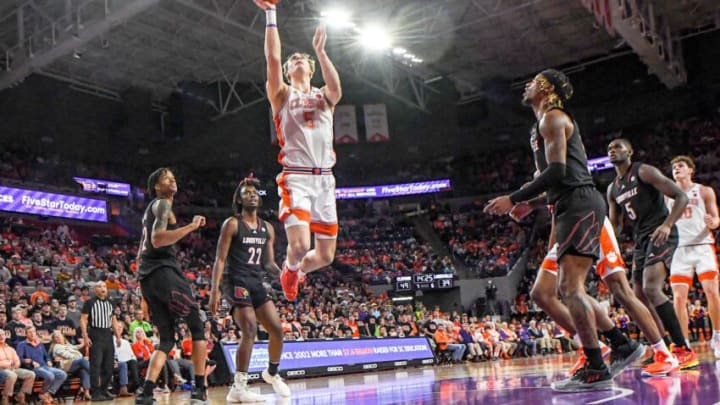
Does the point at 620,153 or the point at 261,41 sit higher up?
the point at 261,41

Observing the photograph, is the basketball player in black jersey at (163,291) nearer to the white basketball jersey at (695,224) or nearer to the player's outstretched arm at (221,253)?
the player's outstretched arm at (221,253)

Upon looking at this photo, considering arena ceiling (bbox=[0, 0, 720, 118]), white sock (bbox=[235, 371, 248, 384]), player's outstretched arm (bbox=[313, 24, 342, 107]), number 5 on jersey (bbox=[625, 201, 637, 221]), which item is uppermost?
arena ceiling (bbox=[0, 0, 720, 118])

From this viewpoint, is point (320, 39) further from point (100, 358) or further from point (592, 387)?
point (100, 358)

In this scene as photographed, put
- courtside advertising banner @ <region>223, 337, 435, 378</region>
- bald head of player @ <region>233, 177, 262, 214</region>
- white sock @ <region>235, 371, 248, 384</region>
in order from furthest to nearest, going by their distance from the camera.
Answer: courtside advertising banner @ <region>223, 337, 435, 378</region> → bald head of player @ <region>233, 177, 262, 214</region> → white sock @ <region>235, 371, 248, 384</region>

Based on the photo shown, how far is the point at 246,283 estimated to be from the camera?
22.3ft

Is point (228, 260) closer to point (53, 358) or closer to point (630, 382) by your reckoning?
point (630, 382)

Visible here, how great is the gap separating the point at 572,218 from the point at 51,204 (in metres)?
24.6

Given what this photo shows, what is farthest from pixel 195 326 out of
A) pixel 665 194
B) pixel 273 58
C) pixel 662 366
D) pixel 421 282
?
pixel 421 282

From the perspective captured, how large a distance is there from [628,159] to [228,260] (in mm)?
3989

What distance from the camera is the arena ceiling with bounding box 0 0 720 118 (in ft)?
71.8

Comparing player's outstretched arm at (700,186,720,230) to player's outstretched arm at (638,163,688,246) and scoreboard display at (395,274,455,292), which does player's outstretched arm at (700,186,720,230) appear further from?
scoreboard display at (395,274,455,292)

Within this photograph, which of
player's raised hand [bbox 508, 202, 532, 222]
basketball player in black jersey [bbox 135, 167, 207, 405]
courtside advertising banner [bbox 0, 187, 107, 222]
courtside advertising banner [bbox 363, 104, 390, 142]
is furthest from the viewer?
courtside advertising banner [bbox 363, 104, 390, 142]

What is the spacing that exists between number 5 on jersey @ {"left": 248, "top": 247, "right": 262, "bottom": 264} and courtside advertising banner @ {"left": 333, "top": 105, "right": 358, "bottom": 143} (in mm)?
25332

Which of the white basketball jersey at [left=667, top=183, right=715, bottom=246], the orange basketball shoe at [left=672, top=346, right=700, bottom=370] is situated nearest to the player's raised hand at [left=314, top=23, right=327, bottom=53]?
the orange basketball shoe at [left=672, top=346, right=700, bottom=370]
